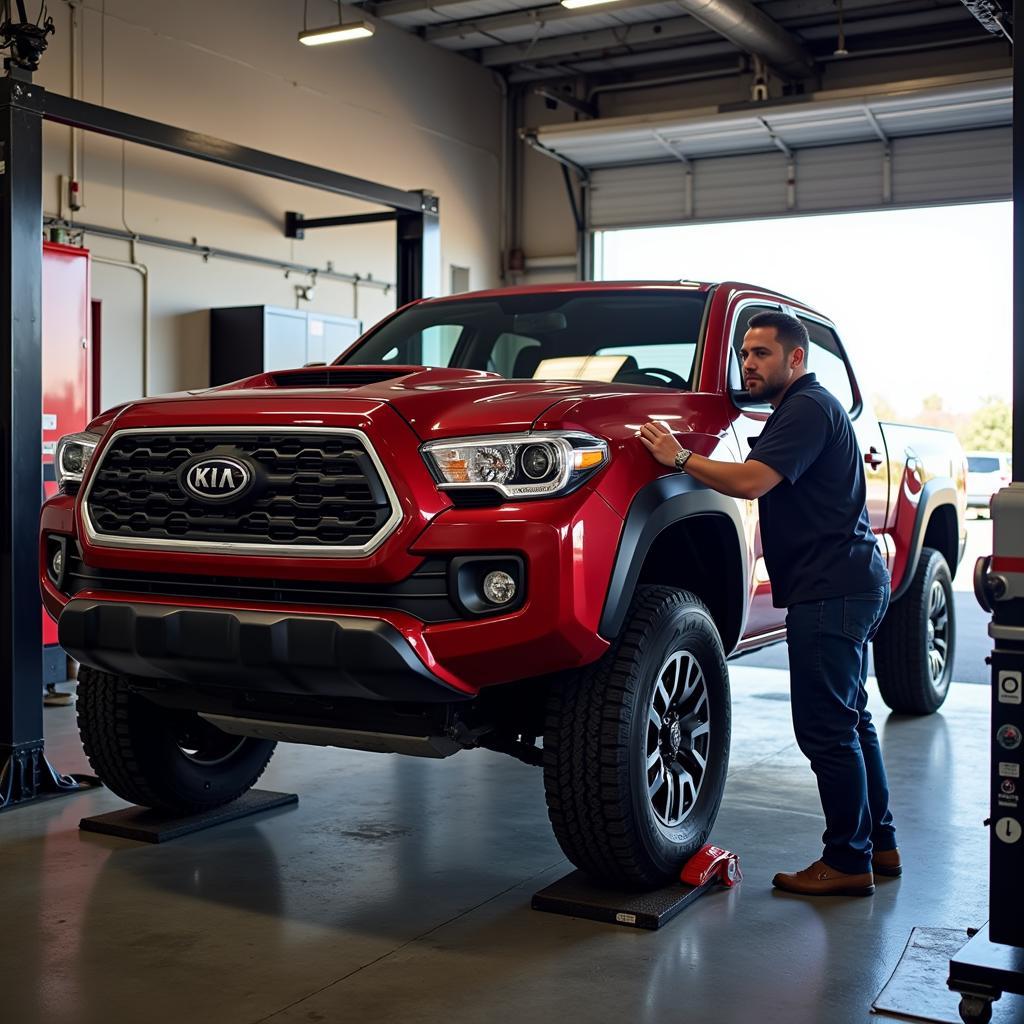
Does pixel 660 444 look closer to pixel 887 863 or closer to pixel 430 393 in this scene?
pixel 430 393

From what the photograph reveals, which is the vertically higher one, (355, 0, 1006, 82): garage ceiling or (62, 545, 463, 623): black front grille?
(355, 0, 1006, 82): garage ceiling

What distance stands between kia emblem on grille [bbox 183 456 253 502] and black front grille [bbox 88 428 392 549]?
2cm

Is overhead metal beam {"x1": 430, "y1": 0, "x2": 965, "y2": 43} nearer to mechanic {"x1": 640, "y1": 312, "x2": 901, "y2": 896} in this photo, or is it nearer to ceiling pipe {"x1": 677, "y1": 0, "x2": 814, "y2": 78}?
ceiling pipe {"x1": 677, "y1": 0, "x2": 814, "y2": 78}

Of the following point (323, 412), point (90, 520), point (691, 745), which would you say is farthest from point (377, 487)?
point (691, 745)

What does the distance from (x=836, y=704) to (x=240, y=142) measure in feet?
29.2

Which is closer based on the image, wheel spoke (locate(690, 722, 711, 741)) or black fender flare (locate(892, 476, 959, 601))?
wheel spoke (locate(690, 722, 711, 741))

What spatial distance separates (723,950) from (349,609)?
3.98ft

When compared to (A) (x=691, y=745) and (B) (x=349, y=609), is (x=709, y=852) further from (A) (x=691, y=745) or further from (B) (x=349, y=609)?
(B) (x=349, y=609)

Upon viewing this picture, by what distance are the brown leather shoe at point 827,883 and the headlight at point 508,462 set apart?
1.35 meters

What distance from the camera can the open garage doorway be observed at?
1252 centimetres

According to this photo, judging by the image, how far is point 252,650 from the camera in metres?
3.06

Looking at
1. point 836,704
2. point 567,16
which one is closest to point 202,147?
point 836,704

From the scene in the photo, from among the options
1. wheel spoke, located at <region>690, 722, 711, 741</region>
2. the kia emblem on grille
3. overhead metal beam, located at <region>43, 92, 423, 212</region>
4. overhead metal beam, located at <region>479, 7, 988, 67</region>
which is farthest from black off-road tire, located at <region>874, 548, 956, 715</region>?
overhead metal beam, located at <region>479, 7, 988, 67</region>

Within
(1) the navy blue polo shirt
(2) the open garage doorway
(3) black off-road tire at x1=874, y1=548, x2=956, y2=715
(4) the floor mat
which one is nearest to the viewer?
(4) the floor mat
